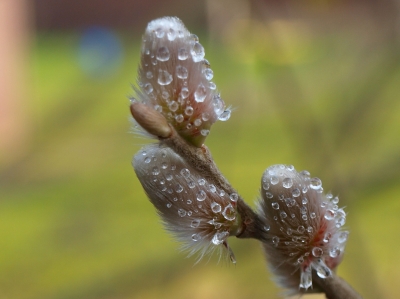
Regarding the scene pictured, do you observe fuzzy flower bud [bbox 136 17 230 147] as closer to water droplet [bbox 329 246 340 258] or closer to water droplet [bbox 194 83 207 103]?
water droplet [bbox 194 83 207 103]

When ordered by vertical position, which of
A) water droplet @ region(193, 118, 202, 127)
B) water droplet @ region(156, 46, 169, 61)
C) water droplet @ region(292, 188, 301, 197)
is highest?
water droplet @ region(156, 46, 169, 61)

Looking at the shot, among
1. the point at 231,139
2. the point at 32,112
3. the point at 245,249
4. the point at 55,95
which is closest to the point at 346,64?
the point at 231,139

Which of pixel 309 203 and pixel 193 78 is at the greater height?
pixel 193 78

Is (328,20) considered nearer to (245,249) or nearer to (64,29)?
(245,249)

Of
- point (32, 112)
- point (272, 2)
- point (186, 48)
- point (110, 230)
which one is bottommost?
point (110, 230)

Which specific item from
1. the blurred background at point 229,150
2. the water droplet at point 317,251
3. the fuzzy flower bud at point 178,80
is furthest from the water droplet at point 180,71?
the blurred background at point 229,150

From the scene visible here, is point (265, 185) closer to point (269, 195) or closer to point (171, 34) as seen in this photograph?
point (269, 195)

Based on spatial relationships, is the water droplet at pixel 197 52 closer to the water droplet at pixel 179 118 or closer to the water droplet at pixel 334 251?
the water droplet at pixel 179 118

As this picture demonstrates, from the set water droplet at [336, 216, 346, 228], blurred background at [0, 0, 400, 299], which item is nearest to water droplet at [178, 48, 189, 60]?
water droplet at [336, 216, 346, 228]
